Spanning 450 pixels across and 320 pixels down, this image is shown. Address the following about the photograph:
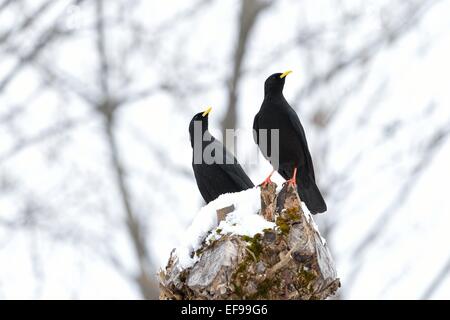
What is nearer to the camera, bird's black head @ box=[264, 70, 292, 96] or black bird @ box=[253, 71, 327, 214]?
black bird @ box=[253, 71, 327, 214]

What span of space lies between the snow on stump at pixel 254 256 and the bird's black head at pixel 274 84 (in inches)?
80.7

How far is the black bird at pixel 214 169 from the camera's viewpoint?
21.5 feet

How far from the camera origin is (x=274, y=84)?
6.45m

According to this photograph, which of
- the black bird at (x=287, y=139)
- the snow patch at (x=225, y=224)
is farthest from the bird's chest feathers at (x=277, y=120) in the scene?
the snow patch at (x=225, y=224)

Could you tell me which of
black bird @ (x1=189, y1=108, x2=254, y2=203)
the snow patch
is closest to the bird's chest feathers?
black bird @ (x1=189, y1=108, x2=254, y2=203)

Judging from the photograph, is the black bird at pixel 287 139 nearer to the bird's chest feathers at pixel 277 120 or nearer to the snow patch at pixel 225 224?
the bird's chest feathers at pixel 277 120

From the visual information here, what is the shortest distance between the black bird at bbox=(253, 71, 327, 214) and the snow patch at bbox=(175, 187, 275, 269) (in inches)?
67.6

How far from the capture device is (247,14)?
1404cm

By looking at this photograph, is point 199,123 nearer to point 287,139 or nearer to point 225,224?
point 287,139

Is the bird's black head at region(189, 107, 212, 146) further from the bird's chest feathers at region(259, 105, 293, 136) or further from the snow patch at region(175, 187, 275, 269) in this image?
the snow patch at region(175, 187, 275, 269)

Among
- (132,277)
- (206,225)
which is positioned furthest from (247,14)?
(206,225)

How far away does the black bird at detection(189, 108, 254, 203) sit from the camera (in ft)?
21.5

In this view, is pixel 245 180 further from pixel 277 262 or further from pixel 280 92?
pixel 277 262
